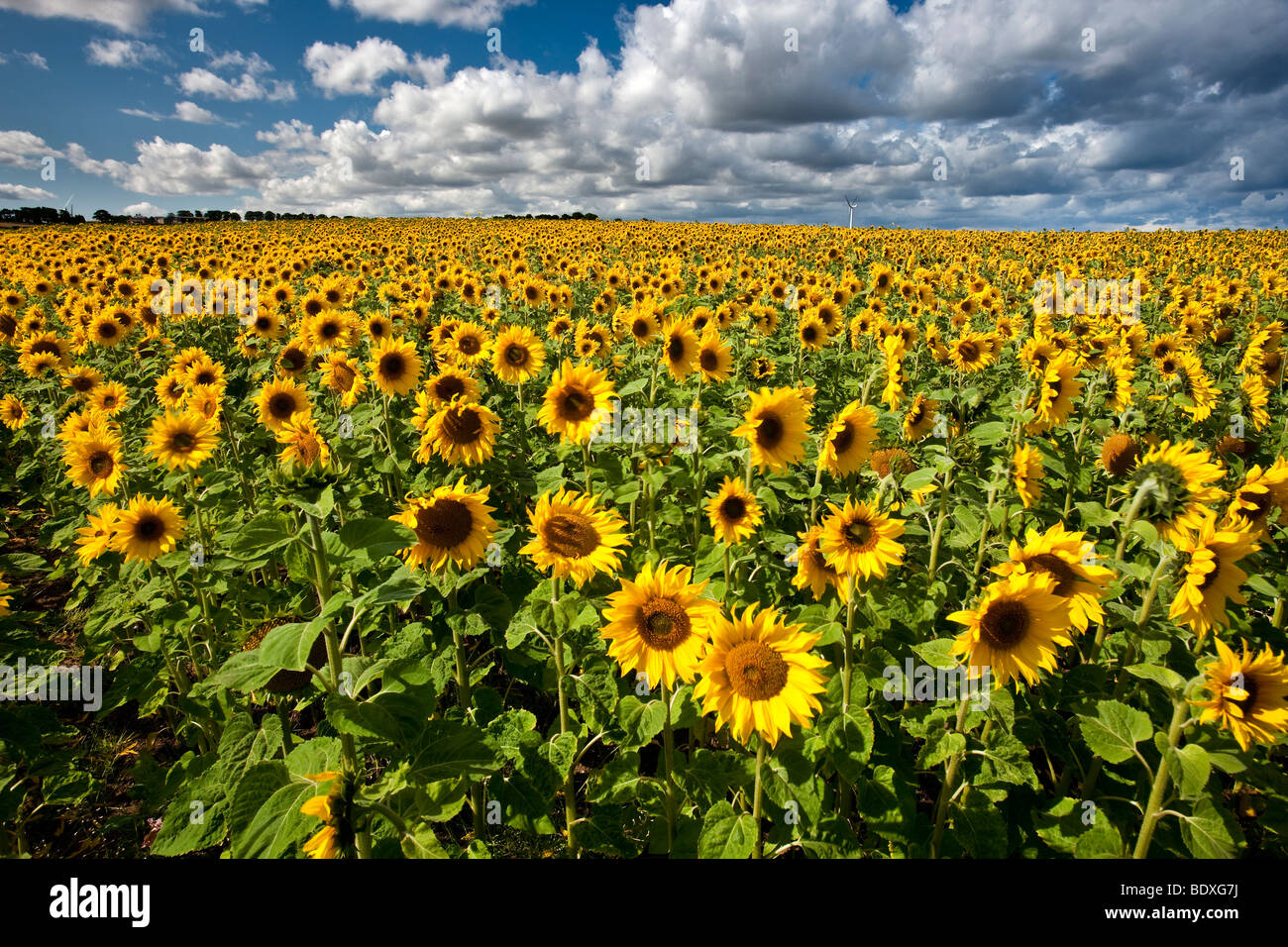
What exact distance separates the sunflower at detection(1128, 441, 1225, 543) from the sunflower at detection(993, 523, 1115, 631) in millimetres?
389

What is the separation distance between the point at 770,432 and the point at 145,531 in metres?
4.80

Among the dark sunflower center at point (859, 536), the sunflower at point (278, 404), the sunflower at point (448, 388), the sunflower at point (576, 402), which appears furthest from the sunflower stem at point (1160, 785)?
the sunflower at point (278, 404)

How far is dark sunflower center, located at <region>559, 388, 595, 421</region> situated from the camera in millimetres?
4914

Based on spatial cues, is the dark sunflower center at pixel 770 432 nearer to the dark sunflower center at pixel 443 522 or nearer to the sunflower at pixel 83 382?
the dark sunflower center at pixel 443 522

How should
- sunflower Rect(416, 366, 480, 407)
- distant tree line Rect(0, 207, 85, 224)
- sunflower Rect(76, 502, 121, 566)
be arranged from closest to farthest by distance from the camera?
sunflower Rect(76, 502, 121, 566) → sunflower Rect(416, 366, 480, 407) → distant tree line Rect(0, 207, 85, 224)

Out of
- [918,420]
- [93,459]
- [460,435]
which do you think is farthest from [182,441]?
[918,420]

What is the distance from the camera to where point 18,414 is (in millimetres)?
8383

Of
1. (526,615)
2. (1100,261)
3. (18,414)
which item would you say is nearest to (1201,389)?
(526,615)

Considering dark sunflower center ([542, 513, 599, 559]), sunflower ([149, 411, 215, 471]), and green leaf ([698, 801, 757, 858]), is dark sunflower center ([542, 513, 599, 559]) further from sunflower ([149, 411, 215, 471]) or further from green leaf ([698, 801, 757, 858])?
sunflower ([149, 411, 215, 471])

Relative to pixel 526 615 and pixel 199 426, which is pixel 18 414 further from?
pixel 526 615

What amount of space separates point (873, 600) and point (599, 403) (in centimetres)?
266

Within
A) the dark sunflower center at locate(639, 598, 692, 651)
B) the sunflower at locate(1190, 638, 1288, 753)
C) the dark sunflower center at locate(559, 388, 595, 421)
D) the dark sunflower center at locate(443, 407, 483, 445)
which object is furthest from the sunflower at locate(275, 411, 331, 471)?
the sunflower at locate(1190, 638, 1288, 753)

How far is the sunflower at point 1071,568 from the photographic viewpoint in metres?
2.90

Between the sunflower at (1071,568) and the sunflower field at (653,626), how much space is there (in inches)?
0.8
